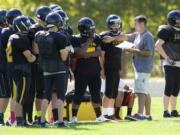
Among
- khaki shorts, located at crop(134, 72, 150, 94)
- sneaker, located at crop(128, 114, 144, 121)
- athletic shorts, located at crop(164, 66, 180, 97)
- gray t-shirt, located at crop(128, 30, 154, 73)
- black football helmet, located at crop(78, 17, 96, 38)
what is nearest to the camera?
black football helmet, located at crop(78, 17, 96, 38)

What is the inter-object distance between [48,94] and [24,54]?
0.85m

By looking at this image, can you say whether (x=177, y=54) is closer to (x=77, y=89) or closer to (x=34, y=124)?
(x=77, y=89)

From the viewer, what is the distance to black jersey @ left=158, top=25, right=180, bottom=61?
16594mm

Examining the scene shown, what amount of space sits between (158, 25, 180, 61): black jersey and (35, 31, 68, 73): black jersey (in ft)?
9.09

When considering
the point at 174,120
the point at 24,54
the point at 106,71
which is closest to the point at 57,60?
the point at 24,54

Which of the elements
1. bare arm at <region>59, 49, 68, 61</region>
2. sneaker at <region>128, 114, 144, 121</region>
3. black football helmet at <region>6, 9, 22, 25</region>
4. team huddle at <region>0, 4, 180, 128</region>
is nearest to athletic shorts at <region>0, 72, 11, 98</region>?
team huddle at <region>0, 4, 180, 128</region>

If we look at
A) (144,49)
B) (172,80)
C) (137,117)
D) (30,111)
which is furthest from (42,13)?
(172,80)

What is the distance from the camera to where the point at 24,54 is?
14.8m

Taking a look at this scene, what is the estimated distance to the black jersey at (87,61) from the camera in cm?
1566

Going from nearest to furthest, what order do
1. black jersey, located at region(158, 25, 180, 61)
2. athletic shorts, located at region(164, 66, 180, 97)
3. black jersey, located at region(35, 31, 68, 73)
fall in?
black jersey, located at region(35, 31, 68, 73) → black jersey, located at region(158, 25, 180, 61) → athletic shorts, located at region(164, 66, 180, 97)

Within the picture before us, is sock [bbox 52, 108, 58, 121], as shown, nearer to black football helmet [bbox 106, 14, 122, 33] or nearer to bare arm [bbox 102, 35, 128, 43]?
bare arm [bbox 102, 35, 128, 43]

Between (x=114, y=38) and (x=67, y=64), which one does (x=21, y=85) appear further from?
(x=114, y=38)

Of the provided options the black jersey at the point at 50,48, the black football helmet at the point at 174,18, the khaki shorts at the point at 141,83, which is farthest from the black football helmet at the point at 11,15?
the black football helmet at the point at 174,18

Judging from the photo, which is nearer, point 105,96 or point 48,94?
point 48,94
